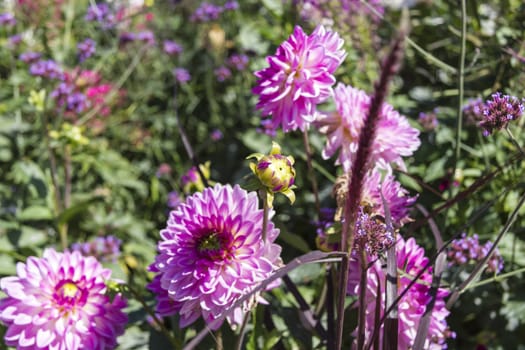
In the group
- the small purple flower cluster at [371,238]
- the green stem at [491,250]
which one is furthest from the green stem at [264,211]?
the green stem at [491,250]

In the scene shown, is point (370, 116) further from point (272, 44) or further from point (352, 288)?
point (272, 44)

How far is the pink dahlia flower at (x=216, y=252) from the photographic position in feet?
2.49

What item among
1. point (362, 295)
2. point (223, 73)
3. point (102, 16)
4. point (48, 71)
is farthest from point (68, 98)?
point (362, 295)

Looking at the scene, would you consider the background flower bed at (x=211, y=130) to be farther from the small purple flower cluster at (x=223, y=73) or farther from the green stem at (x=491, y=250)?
the green stem at (x=491, y=250)

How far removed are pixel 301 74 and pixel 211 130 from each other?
5.13 feet

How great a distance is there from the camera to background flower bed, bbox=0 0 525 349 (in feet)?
4.12

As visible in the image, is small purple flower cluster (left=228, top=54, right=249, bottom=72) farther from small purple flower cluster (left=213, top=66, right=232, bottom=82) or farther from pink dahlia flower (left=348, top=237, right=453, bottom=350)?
pink dahlia flower (left=348, top=237, right=453, bottom=350)

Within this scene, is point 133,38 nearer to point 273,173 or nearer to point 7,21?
point 7,21

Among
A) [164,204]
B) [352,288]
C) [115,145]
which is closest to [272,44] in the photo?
[164,204]

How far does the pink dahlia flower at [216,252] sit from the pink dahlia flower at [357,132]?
0.70 feet

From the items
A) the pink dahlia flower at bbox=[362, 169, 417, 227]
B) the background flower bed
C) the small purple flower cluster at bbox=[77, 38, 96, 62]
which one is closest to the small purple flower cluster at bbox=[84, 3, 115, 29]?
the background flower bed

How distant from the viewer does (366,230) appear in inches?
26.7

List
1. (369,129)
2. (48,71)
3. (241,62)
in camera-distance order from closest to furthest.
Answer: (369,129) < (48,71) < (241,62)

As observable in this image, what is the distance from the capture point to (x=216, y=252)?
765 millimetres
